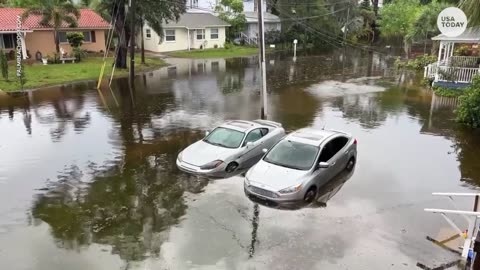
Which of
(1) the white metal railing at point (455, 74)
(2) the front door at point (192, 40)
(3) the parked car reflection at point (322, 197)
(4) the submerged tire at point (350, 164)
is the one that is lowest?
(3) the parked car reflection at point (322, 197)

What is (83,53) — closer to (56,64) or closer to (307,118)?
(56,64)

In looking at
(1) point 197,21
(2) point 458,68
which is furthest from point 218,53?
(2) point 458,68

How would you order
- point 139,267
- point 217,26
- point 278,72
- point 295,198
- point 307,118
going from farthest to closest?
point 217,26, point 278,72, point 307,118, point 295,198, point 139,267

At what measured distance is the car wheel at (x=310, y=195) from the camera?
37.1ft

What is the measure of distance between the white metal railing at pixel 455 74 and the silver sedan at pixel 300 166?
1598cm

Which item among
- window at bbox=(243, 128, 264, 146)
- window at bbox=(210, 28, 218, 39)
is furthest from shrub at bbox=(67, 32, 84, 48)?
window at bbox=(243, 128, 264, 146)

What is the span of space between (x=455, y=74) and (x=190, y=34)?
31656 millimetres

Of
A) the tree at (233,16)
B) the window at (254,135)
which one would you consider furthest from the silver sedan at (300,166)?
the tree at (233,16)

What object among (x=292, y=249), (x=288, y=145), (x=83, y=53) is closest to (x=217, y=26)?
(x=83, y=53)

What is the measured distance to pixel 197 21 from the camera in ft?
167

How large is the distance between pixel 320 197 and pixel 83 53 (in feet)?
108

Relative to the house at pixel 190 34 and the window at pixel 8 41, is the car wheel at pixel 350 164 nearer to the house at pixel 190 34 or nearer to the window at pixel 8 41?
the window at pixel 8 41

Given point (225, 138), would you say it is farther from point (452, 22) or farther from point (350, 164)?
point (452, 22)

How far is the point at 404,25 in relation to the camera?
191ft
